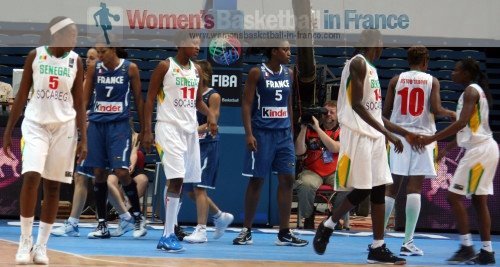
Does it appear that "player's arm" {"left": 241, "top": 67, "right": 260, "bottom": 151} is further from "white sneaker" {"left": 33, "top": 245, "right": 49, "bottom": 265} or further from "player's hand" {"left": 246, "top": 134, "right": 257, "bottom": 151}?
"white sneaker" {"left": 33, "top": 245, "right": 49, "bottom": 265}

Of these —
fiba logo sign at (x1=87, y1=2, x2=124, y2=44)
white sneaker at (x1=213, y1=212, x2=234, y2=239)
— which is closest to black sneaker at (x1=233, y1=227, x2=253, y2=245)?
white sneaker at (x1=213, y1=212, x2=234, y2=239)

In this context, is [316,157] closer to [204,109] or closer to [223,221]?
[223,221]

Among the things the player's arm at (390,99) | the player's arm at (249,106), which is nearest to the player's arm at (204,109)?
the player's arm at (249,106)

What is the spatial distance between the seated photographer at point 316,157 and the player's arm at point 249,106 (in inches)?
73.6

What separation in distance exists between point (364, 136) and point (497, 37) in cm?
1014

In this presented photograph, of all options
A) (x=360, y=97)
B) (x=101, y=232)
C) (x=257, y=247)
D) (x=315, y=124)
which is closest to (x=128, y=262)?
(x=257, y=247)

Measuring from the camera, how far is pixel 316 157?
1382 centimetres

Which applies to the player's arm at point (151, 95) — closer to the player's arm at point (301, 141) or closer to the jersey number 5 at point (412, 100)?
the jersey number 5 at point (412, 100)

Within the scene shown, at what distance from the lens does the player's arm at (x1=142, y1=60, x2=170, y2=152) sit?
1034 centimetres

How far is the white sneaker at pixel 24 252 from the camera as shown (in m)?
8.30

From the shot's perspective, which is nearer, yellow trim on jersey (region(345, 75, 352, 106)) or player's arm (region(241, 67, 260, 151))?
yellow trim on jersey (region(345, 75, 352, 106))

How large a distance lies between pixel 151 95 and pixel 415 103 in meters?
2.65

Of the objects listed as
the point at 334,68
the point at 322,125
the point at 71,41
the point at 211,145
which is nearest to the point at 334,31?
the point at 334,68

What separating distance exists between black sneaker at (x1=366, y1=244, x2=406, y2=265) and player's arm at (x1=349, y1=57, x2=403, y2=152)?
0.92 m
